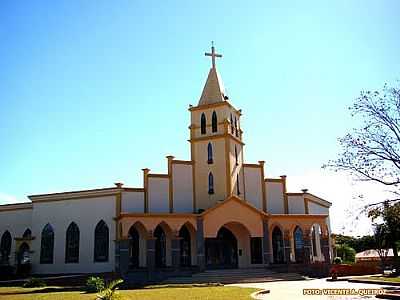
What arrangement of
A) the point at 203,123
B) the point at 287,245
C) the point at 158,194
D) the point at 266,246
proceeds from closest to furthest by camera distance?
the point at 266,246 < the point at 287,245 < the point at 158,194 < the point at 203,123

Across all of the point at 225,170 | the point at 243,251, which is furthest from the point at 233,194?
the point at 243,251

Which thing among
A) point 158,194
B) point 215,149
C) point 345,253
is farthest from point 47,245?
point 345,253

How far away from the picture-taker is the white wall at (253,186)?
3688 centimetres

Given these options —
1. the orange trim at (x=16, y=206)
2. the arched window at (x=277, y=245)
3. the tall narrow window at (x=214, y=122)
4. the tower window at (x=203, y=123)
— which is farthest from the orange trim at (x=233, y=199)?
the orange trim at (x=16, y=206)

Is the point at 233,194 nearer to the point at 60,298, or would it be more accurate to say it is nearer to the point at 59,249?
the point at 59,249

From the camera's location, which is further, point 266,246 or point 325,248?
point 325,248

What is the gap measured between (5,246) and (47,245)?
5177 millimetres

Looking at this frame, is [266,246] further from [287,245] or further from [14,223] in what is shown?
[14,223]

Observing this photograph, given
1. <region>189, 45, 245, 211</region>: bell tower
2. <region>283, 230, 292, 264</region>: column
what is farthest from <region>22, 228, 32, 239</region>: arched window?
<region>283, 230, 292, 264</region>: column

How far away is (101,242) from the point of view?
109 ft

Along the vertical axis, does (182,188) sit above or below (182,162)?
below

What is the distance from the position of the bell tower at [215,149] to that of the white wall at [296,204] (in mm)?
4451

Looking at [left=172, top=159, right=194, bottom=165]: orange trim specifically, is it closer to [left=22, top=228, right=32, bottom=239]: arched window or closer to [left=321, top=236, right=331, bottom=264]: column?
[left=321, top=236, right=331, bottom=264]: column

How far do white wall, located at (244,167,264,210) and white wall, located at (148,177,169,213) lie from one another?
22.2 feet
